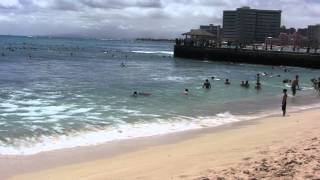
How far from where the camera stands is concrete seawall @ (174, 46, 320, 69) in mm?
66812

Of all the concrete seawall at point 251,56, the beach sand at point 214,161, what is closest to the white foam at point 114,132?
the beach sand at point 214,161

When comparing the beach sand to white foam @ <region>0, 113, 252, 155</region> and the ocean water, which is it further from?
the ocean water

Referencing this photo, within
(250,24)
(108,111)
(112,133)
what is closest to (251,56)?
(108,111)

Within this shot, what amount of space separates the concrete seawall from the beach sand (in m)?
53.6

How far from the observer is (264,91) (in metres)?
34.6

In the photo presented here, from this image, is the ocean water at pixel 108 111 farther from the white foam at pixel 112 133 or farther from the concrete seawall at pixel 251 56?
the concrete seawall at pixel 251 56

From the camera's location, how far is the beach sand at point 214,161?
871 centimetres

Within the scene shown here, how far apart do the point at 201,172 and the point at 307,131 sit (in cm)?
603

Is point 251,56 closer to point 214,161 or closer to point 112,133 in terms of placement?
point 112,133

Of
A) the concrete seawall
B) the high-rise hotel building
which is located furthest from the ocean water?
the high-rise hotel building

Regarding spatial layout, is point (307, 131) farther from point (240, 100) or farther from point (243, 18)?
point (243, 18)

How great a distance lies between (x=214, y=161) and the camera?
1031cm

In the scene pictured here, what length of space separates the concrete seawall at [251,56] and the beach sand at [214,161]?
5364 centimetres

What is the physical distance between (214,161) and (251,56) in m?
64.1
